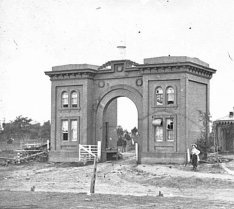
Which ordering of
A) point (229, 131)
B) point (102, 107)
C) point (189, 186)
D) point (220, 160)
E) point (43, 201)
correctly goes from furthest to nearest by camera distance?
point (229, 131), point (102, 107), point (220, 160), point (189, 186), point (43, 201)

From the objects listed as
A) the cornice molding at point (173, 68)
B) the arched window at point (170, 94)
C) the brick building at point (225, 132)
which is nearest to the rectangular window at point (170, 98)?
the arched window at point (170, 94)

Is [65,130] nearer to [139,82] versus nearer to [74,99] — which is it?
[74,99]

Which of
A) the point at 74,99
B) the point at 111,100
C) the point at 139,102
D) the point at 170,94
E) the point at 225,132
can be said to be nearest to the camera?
the point at 170,94

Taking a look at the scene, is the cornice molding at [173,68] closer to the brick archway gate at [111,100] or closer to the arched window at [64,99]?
the brick archway gate at [111,100]

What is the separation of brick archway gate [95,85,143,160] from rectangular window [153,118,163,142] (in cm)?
136

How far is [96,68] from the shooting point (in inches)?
1692

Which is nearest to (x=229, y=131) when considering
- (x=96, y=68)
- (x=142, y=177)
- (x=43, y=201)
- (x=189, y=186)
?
(x=96, y=68)

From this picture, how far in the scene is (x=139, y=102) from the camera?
133 feet

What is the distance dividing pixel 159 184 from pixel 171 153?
34.1 feet

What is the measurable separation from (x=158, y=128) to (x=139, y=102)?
2.62m

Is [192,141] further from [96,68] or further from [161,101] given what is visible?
[96,68]

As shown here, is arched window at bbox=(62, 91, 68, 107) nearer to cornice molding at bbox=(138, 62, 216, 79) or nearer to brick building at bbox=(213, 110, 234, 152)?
cornice molding at bbox=(138, 62, 216, 79)

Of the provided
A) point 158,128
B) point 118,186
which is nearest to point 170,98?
point 158,128

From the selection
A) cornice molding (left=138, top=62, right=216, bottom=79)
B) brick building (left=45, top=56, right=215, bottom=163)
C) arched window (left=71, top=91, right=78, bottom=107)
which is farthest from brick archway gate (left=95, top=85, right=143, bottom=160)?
cornice molding (left=138, top=62, right=216, bottom=79)
